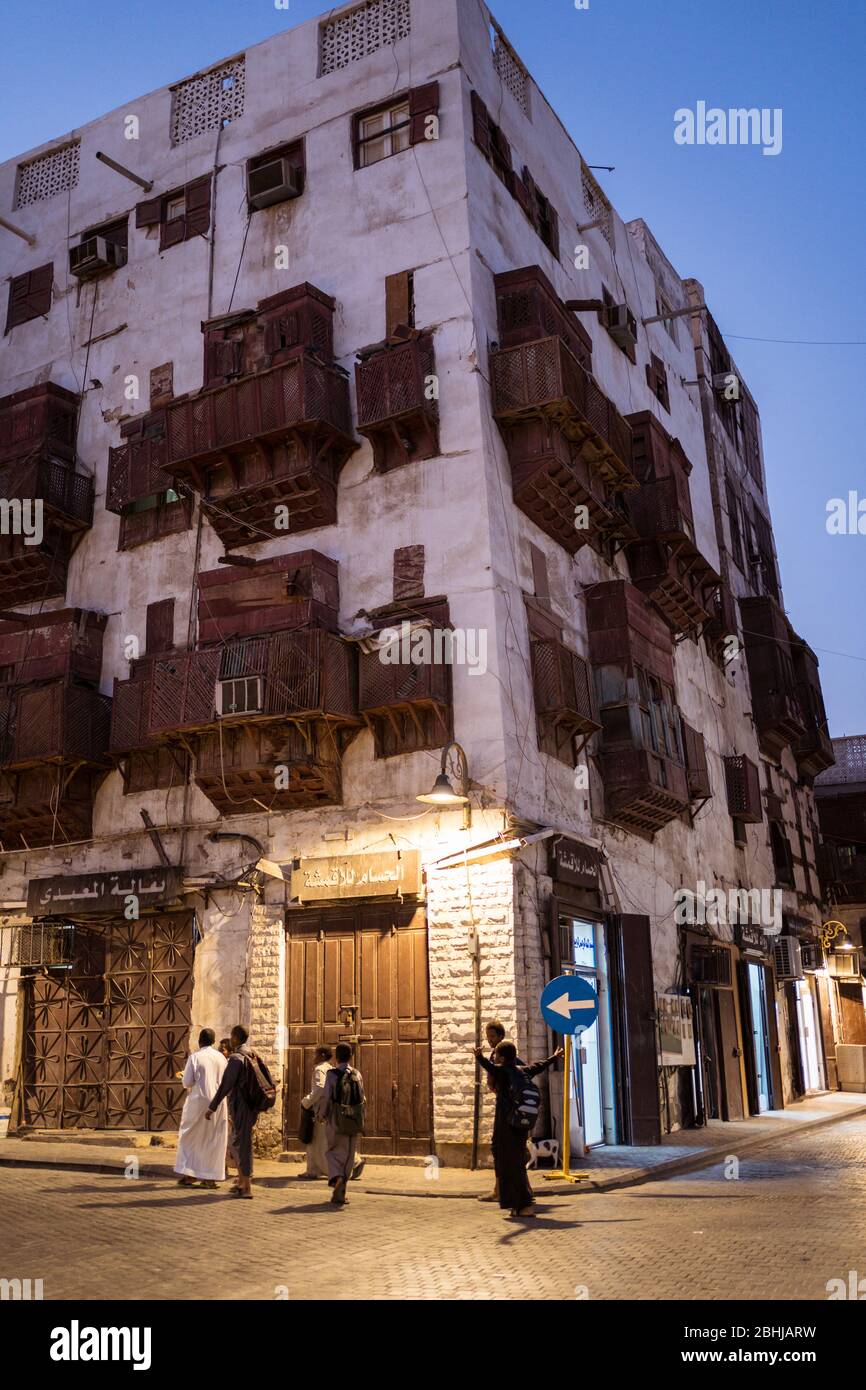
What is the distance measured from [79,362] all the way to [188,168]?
15.1 ft

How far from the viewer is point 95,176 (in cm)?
2488

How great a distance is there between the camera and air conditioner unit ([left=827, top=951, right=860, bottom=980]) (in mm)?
34969

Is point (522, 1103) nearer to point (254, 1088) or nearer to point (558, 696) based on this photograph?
point (254, 1088)

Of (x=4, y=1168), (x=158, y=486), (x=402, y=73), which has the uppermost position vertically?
(x=402, y=73)

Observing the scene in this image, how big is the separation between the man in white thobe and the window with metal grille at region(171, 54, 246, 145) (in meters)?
18.8

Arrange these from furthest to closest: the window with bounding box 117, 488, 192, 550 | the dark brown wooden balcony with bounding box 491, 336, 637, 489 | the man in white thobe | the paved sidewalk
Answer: the window with bounding box 117, 488, 192, 550
the dark brown wooden balcony with bounding box 491, 336, 637, 489
the man in white thobe
the paved sidewalk

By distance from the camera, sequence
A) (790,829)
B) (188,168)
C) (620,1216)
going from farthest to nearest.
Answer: (790,829)
(188,168)
(620,1216)

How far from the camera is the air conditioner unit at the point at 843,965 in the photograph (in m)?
35.0

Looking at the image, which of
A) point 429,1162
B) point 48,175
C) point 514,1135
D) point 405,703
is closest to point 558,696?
point 405,703

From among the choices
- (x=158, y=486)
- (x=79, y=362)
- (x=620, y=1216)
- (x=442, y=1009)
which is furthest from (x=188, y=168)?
Result: (x=620, y=1216)

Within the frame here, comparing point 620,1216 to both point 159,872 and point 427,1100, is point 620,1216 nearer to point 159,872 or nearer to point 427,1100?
point 427,1100

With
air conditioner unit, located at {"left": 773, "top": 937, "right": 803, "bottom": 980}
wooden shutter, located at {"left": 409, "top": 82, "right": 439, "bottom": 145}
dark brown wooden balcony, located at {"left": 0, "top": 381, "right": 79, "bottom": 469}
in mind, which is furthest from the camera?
air conditioner unit, located at {"left": 773, "top": 937, "right": 803, "bottom": 980}

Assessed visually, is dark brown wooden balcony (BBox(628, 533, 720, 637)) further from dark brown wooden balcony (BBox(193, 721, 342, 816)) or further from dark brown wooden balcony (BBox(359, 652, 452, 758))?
dark brown wooden balcony (BBox(193, 721, 342, 816))

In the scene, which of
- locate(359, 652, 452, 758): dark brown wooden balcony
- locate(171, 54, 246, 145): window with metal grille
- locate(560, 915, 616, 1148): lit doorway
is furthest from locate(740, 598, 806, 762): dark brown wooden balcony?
locate(171, 54, 246, 145): window with metal grille
